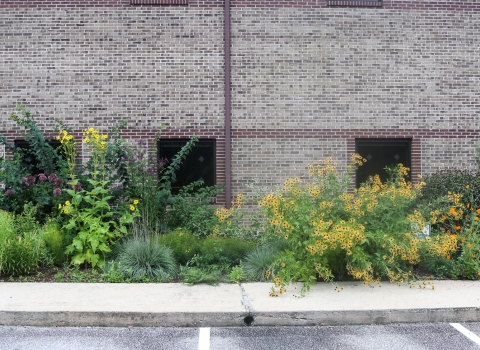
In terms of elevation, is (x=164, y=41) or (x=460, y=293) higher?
(x=164, y=41)

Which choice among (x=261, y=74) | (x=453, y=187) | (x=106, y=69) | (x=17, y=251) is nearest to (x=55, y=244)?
(x=17, y=251)

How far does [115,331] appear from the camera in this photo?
5297 millimetres

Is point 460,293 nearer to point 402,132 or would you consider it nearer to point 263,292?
point 263,292

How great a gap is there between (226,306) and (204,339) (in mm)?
652

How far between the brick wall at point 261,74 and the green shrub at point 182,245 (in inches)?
129

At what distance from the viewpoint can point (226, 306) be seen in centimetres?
568

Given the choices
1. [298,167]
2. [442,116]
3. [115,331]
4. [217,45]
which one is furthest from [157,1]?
[115,331]

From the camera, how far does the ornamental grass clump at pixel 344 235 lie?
6.29 meters

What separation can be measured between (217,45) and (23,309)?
23.9 ft

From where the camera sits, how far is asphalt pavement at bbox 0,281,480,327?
5.44 meters

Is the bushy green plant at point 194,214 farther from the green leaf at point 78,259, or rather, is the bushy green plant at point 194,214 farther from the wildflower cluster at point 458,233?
the wildflower cluster at point 458,233

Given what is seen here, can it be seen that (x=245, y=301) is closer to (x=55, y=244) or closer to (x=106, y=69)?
(x=55, y=244)

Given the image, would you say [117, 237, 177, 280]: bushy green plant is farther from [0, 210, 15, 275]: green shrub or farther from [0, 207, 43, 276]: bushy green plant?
[0, 210, 15, 275]: green shrub

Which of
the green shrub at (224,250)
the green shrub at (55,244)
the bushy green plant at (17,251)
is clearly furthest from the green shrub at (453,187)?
the bushy green plant at (17,251)
